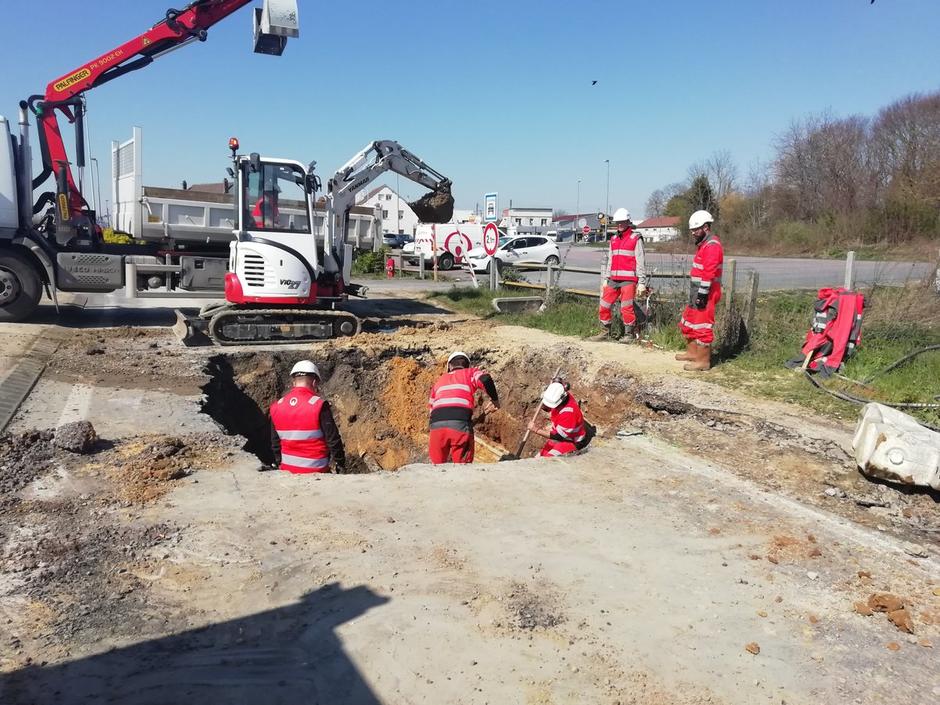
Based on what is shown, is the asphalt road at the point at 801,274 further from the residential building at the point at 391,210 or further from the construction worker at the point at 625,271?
the residential building at the point at 391,210

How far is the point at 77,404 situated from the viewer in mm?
7328

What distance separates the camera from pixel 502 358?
34.6 feet

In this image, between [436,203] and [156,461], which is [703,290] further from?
[156,461]

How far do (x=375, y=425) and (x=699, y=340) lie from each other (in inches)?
184

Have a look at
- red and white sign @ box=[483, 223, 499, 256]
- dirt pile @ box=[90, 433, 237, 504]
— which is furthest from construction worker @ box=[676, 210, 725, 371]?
red and white sign @ box=[483, 223, 499, 256]

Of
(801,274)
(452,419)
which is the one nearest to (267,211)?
(452,419)

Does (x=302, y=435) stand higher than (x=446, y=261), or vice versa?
(x=446, y=261)

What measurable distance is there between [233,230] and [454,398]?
256 inches

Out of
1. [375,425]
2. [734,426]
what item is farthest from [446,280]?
[734,426]

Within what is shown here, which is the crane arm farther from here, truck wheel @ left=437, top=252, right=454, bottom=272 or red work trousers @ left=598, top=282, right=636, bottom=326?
truck wheel @ left=437, top=252, right=454, bottom=272

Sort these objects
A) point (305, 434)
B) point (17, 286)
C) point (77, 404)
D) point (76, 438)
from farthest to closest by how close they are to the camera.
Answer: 1. point (17, 286)
2. point (77, 404)
3. point (305, 434)
4. point (76, 438)

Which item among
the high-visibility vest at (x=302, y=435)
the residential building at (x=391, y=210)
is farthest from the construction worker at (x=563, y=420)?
the residential building at (x=391, y=210)

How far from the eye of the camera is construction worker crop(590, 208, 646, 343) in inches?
394

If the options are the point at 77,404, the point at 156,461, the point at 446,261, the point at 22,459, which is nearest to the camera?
the point at 22,459
